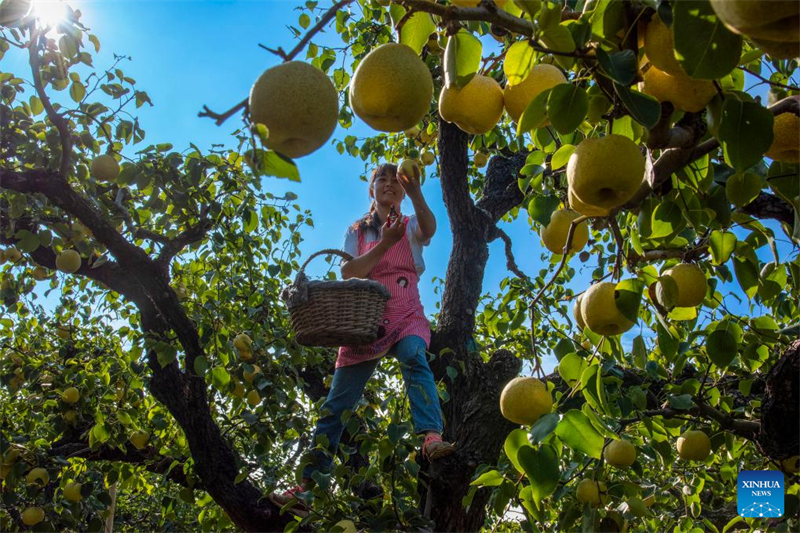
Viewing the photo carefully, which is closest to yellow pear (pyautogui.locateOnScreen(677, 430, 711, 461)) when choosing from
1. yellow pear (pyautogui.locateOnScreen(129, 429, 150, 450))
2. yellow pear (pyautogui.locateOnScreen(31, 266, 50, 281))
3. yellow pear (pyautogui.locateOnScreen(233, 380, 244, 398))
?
yellow pear (pyautogui.locateOnScreen(233, 380, 244, 398))

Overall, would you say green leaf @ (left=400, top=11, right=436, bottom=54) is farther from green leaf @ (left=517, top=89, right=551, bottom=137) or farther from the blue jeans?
the blue jeans

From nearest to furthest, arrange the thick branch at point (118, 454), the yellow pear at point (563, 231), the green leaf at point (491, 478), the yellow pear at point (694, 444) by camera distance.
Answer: the yellow pear at point (563, 231)
the green leaf at point (491, 478)
the yellow pear at point (694, 444)
the thick branch at point (118, 454)

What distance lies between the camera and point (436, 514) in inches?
93.7

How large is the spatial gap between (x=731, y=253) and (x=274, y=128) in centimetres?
96

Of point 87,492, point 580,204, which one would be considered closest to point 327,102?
point 580,204

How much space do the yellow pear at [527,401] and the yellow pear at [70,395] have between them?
9.30ft

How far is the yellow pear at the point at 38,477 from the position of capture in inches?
104

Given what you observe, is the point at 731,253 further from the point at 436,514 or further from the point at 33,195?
the point at 33,195

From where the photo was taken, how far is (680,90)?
2.47ft

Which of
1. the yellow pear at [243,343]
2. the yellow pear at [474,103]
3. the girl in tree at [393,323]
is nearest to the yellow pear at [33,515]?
the yellow pear at [243,343]

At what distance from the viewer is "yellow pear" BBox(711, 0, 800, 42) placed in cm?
45

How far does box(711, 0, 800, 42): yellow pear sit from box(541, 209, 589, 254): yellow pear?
64 cm

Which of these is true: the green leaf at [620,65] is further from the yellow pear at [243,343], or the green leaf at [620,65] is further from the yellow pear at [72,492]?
the yellow pear at [72,492]

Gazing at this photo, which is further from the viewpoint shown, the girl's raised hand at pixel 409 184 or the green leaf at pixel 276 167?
the girl's raised hand at pixel 409 184
